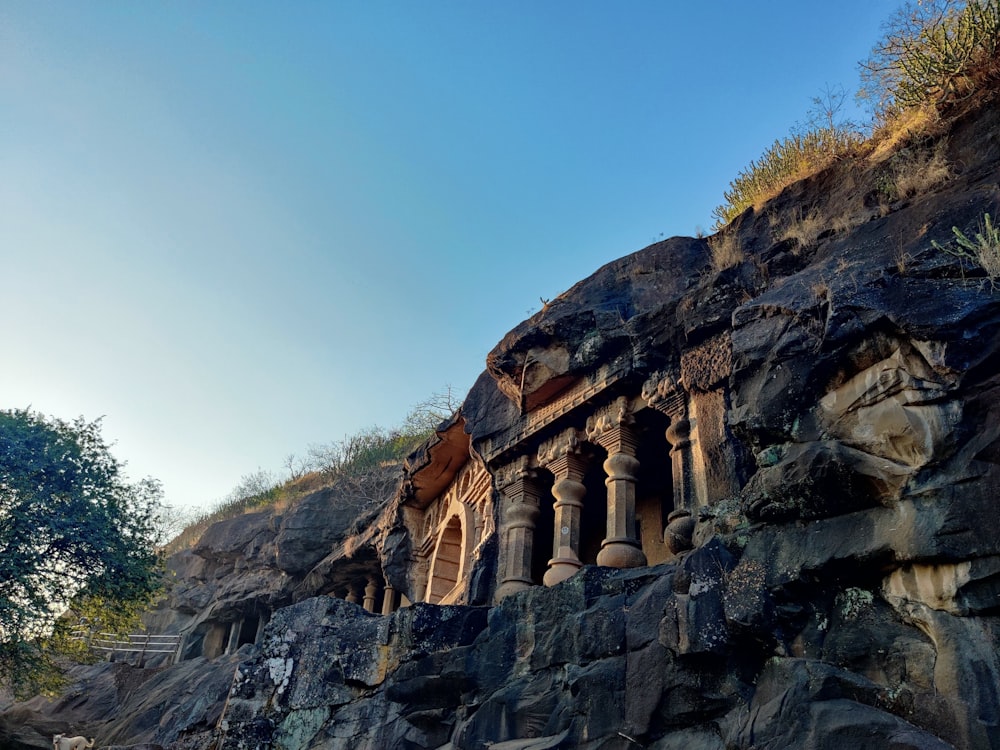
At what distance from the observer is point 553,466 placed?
10438mm

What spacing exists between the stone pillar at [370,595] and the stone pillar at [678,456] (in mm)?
11164

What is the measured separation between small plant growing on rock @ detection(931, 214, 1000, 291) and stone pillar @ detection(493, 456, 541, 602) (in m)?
6.43

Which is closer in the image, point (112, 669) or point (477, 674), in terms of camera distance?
point (477, 674)

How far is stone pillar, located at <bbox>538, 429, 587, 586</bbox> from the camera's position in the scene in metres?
9.58

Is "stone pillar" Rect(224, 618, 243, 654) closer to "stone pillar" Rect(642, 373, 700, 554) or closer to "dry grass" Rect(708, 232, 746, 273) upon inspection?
"stone pillar" Rect(642, 373, 700, 554)

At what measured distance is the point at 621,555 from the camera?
8547 mm

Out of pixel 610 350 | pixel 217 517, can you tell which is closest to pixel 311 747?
pixel 610 350

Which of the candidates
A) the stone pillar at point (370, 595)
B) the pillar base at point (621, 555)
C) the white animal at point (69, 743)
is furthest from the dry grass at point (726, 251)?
the white animal at point (69, 743)

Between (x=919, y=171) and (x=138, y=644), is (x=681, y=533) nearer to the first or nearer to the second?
(x=919, y=171)

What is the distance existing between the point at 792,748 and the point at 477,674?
11.1 ft

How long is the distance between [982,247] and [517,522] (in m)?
6.88

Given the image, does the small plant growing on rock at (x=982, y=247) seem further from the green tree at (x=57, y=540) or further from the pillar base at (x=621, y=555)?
the green tree at (x=57, y=540)

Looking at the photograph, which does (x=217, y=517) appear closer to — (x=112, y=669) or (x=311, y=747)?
(x=112, y=669)

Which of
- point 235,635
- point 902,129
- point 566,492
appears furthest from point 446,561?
point 235,635
